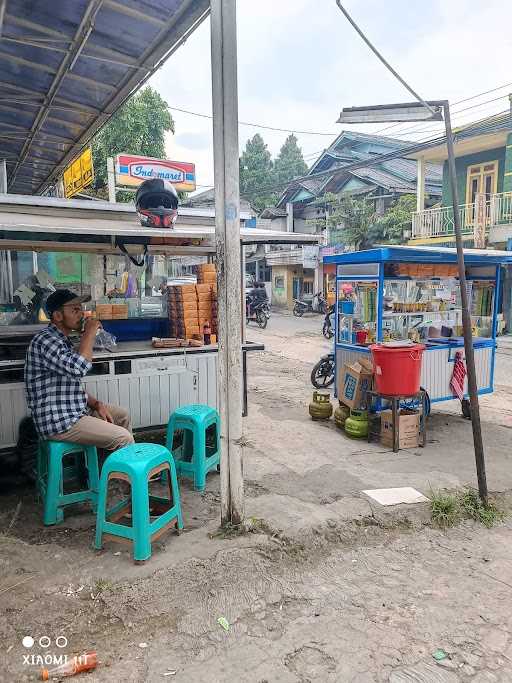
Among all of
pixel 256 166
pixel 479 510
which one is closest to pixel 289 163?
pixel 256 166

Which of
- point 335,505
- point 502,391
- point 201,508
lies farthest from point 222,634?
point 502,391

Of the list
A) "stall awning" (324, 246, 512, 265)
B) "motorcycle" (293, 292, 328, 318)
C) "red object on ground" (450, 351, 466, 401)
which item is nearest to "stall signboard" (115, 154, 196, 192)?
"stall awning" (324, 246, 512, 265)

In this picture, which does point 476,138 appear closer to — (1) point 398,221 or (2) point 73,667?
(1) point 398,221

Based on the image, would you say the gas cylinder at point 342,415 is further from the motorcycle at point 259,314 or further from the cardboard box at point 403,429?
the motorcycle at point 259,314

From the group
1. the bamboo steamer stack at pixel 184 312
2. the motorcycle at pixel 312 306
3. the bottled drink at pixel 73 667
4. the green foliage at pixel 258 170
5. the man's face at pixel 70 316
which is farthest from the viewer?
the green foliage at pixel 258 170

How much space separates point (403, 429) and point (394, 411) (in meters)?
0.27

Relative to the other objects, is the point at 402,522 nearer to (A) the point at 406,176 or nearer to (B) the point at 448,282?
(B) the point at 448,282

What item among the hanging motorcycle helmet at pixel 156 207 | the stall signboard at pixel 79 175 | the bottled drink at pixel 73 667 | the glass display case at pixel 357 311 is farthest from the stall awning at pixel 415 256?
the stall signboard at pixel 79 175

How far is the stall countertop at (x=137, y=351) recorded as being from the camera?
443 cm

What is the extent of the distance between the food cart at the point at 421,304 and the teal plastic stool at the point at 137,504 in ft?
11.6

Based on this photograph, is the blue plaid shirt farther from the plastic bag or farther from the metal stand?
the metal stand

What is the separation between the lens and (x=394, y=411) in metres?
5.30

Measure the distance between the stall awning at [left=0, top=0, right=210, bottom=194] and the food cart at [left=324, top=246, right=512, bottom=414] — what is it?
10.5ft

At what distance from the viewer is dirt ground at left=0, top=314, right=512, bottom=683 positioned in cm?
237
